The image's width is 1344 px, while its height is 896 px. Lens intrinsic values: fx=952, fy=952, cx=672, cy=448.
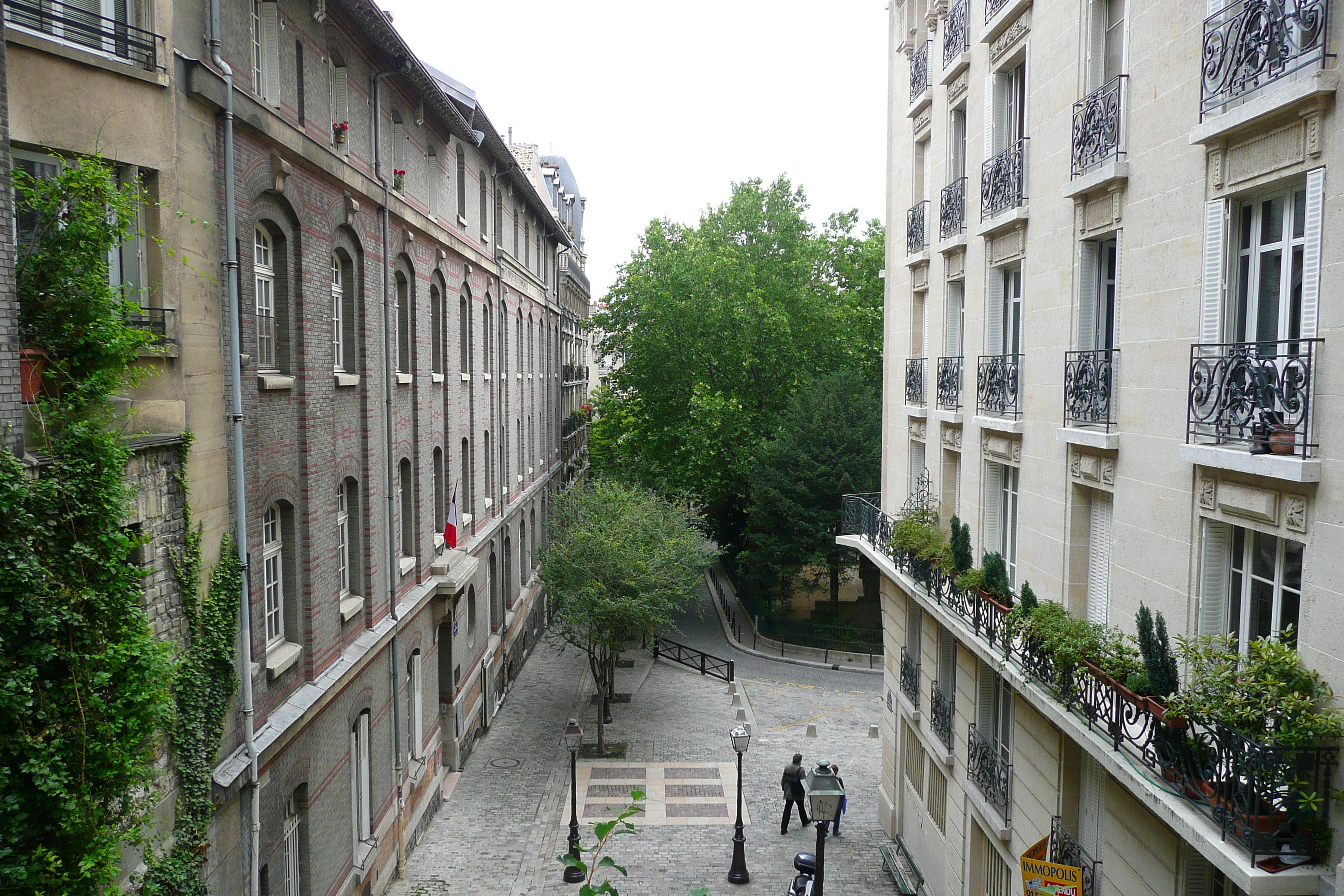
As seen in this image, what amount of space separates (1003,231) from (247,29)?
9.76 metres

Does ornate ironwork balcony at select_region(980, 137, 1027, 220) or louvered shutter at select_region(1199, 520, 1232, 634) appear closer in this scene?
louvered shutter at select_region(1199, 520, 1232, 634)

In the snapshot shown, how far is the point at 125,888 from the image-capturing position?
26.7ft

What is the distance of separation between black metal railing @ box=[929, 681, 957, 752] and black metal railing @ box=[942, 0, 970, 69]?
391 inches

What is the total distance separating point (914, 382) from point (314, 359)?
1020 centimetres

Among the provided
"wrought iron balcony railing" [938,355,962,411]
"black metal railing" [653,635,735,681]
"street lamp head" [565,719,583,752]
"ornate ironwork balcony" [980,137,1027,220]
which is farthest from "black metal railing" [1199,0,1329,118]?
"black metal railing" [653,635,735,681]

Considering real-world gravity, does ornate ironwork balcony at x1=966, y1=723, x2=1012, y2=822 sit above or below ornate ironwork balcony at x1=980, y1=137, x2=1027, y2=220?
below

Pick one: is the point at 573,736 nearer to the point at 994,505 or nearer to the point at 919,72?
the point at 994,505

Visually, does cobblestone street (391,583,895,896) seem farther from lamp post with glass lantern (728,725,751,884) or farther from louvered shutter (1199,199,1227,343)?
louvered shutter (1199,199,1227,343)

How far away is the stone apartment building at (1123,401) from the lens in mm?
6730

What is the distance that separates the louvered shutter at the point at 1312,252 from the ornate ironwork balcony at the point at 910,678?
450 inches

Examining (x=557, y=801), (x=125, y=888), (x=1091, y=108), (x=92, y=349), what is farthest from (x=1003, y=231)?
(x=557, y=801)

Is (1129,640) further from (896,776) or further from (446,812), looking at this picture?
(446,812)

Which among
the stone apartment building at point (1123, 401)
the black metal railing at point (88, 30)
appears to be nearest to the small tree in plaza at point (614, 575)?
the stone apartment building at point (1123, 401)

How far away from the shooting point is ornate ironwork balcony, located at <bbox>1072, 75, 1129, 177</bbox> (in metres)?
9.53
